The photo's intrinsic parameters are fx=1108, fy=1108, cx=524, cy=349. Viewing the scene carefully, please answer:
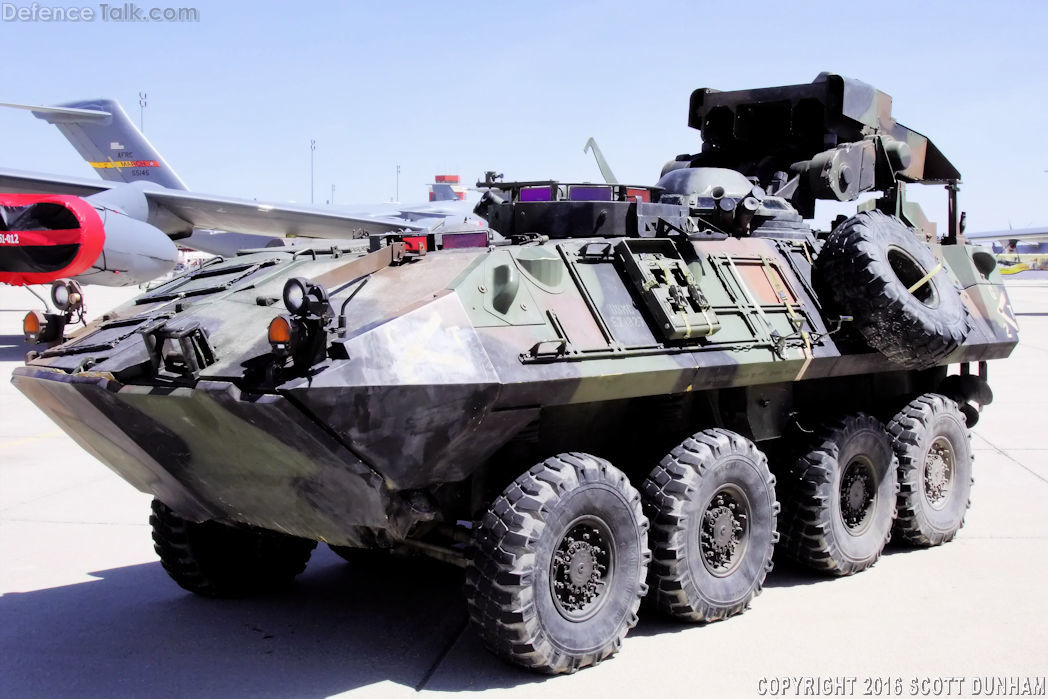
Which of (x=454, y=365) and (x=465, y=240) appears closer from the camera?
(x=454, y=365)

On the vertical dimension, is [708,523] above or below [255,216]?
below

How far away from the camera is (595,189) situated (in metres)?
6.11

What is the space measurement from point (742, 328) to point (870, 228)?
3.86 feet

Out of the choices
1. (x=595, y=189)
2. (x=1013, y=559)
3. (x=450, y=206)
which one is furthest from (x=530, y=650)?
(x=450, y=206)

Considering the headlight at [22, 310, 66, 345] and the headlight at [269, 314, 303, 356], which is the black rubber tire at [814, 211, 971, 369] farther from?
the headlight at [22, 310, 66, 345]

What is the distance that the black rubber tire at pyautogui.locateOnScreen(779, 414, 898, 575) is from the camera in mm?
6457

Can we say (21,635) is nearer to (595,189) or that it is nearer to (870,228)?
(595,189)

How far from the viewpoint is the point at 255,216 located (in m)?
21.6

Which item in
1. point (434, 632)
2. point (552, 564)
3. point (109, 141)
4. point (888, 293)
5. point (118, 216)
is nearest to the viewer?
point (552, 564)

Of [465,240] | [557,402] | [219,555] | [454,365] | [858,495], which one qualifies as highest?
[465,240]

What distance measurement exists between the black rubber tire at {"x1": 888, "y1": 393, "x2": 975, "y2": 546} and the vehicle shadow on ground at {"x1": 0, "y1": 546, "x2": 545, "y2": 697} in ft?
9.65

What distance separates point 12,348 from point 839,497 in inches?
739

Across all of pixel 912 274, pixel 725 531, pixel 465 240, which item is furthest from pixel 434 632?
pixel 912 274

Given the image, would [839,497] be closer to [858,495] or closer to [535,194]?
[858,495]
